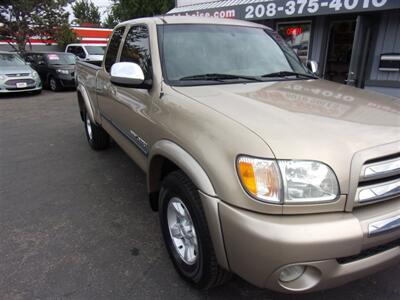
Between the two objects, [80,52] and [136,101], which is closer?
[136,101]

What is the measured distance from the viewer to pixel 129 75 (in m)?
2.40

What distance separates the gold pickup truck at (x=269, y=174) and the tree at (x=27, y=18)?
1755 cm

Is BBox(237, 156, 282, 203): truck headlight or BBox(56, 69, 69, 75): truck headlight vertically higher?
BBox(237, 156, 282, 203): truck headlight

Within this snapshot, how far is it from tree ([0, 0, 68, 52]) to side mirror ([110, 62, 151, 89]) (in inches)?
673

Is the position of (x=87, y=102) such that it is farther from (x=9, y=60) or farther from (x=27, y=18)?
(x=27, y=18)

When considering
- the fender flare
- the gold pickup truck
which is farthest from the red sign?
the gold pickup truck

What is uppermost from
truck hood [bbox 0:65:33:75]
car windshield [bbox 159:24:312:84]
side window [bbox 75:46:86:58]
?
car windshield [bbox 159:24:312:84]

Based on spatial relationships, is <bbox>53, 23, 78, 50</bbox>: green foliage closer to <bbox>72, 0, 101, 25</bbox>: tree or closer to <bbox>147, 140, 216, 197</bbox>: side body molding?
<bbox>147, 140, 216, 197</bbox>: side body molding

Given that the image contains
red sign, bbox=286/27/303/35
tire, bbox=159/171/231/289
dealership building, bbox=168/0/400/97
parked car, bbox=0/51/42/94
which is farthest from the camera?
parked car, bbox=0/51/42/94

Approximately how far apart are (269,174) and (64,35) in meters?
21.2

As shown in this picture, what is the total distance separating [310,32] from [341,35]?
822mm

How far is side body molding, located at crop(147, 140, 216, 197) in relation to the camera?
1734mm

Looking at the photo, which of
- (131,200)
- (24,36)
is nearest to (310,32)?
(131,200)

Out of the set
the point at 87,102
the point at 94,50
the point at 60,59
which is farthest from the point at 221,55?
the point at 94,50
